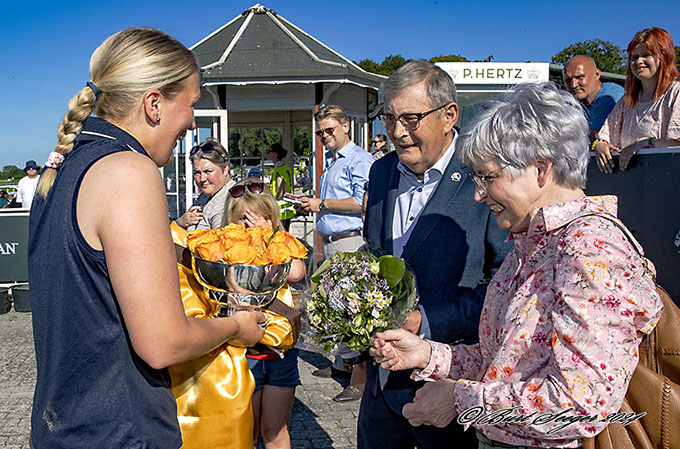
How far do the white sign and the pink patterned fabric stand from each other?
6.69 meters

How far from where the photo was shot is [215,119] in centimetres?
1113

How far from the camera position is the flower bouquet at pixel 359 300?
6.29 ft

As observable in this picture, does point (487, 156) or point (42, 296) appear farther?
point (487, 156)

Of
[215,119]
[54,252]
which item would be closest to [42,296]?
[54,252]

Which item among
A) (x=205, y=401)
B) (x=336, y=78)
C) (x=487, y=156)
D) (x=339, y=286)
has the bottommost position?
(x=205, y=401)

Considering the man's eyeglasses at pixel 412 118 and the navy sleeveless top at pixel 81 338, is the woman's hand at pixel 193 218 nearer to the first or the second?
the man's eyeglasses at pixel 412 118

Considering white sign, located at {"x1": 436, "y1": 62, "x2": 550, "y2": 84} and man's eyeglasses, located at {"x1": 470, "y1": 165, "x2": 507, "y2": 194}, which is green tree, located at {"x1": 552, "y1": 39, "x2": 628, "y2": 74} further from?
man's eyeglasses, located at {"x1": 470, "y1": 165, "x2": 507, "y2": 194}

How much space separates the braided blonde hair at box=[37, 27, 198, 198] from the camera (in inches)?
60.9

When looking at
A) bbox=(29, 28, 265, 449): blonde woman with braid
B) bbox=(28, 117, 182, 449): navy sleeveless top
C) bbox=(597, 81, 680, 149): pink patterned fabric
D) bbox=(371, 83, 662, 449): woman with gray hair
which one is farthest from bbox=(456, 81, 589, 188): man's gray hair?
bbox=(597, 81, 680, 149): pink patterned fabric

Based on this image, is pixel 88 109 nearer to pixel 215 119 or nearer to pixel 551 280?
pixel 551 280

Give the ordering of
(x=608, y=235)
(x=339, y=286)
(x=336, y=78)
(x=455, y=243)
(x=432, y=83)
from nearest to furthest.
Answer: (x=608, y=235), (x=339, y=286), (x=455, y=243), (x=432, y=83), (x=336, y=78)

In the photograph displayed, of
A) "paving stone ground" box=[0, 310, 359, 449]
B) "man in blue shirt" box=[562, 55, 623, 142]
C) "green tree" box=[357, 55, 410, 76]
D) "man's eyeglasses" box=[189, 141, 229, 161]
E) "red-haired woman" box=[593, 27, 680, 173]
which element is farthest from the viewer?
"green tree" box=[357, 55, 410, 76]

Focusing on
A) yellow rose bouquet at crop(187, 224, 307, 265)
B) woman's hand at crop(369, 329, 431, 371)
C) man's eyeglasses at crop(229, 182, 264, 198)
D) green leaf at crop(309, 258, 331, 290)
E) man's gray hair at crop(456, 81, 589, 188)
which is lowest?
woman's hand at crop(369, 329, 431, 371)

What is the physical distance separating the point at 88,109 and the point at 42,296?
56cm
